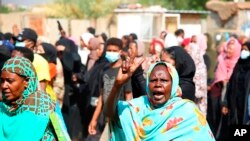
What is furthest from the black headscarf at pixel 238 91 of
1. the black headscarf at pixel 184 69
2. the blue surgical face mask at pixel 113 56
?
the black headscarf at pixel 184 69

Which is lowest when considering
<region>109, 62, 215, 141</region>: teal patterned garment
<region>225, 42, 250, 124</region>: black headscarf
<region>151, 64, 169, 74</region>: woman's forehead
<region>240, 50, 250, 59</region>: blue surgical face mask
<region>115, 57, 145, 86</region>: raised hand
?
<region>225, 42, 250, 124</region>: black headscarf

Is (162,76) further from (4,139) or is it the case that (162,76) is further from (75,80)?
(75,80)

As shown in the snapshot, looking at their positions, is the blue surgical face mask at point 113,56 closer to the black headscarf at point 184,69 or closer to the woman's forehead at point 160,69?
the black headscarf at point 184,69

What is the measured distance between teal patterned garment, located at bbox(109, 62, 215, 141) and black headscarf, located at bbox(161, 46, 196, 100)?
149 centimetres

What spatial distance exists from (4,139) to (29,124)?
0.63ft

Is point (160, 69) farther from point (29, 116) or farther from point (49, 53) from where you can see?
point (49, 53)

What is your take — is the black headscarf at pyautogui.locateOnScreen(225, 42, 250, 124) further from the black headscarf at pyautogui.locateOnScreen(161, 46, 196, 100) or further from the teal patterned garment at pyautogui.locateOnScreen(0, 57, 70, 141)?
the teal patterned garment at pyautogui.locateOnScreen(0, 57, 70, 141)

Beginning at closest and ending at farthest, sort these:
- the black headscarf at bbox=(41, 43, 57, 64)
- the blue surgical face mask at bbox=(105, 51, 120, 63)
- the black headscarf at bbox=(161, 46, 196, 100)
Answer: the black headscarf at bbox=(161, 46, 196, 100) → the blue surgical face mask at bbox=(105, 51, 120, 63) → the black headscarf at bbox=(41, 43, 57, 64)

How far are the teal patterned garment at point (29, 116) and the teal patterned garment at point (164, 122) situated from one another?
438 millimetres

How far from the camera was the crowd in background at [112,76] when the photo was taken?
23.3ft

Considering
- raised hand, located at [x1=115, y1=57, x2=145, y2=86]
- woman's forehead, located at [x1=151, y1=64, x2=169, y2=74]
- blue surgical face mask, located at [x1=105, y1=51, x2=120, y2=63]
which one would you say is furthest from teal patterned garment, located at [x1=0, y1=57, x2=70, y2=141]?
blue surgical face mask, located at [x1=105, y1=51, x2=120, y2=63]

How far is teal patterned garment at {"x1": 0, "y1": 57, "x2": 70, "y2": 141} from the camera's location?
5.03 m

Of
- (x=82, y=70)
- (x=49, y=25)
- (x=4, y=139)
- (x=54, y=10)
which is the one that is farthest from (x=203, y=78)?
(x=54, y=10)

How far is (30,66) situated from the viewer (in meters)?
5.24
